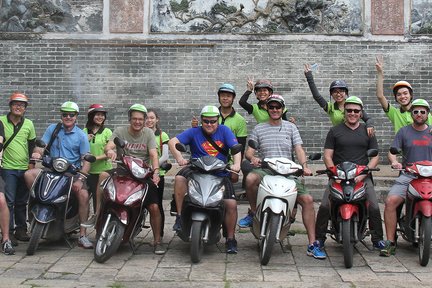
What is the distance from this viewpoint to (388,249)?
5.91 meters

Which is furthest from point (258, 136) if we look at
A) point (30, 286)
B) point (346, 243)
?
point (30, 286)

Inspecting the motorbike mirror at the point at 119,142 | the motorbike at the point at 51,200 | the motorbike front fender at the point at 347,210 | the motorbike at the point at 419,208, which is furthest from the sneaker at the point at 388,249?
the motorbike at the point at 51,200

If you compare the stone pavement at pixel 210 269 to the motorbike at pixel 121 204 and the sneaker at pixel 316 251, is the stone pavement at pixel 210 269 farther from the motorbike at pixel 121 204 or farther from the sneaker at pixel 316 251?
the motorbike at pixel 121 204

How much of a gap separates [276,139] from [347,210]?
1149 mm

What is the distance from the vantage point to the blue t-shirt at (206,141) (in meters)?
6.17

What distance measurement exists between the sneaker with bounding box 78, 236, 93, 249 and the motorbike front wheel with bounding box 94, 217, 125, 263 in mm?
656

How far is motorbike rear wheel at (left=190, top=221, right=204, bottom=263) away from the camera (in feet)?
18.1

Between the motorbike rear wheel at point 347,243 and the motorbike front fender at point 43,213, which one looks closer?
the motorbike rear wheel at point 347,243

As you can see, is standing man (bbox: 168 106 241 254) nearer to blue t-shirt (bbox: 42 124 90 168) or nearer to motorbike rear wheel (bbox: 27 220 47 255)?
blue t-shirt (bbox: 42 124 90 168)

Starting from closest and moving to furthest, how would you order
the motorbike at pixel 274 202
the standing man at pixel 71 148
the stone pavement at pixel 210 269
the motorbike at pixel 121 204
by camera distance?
the stone pavement at pixel 210 269 → the motorbike at pixel 274 202 → the motorbike at pixel 121 204 → the standing man at pixel 71 148

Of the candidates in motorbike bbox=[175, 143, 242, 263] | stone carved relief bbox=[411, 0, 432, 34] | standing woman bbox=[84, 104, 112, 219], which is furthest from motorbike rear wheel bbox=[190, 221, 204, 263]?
stone carved relief bbox=[411, 0, 432, 34]

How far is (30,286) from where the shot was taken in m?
4.77

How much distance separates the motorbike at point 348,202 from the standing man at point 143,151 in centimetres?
186

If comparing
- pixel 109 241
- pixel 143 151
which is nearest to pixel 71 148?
pixel 143 151
